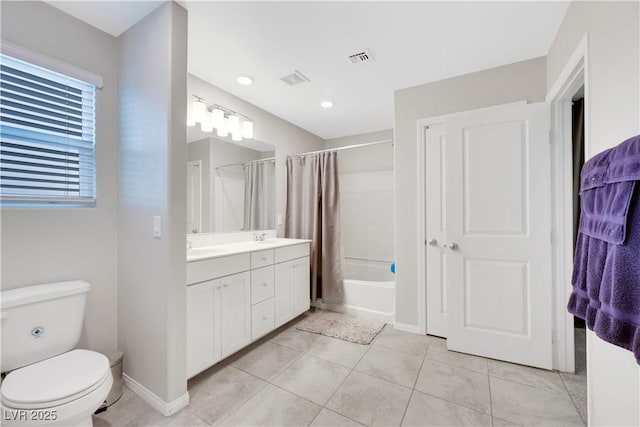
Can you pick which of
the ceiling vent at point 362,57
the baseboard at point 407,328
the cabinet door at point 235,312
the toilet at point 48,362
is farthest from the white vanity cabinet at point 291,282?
the ceiling vent at point 362,57

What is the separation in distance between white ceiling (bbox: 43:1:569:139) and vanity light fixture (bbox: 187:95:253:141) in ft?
0.75

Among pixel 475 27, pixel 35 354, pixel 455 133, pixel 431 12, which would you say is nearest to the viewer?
pixel 35 354

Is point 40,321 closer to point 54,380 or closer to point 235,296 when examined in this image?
point 54,380

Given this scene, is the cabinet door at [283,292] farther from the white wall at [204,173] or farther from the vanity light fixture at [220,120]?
the vanity light fixture at [220,120]

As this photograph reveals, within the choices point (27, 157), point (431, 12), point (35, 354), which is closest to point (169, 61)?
point (27, 157)

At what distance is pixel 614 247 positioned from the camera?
0.87m

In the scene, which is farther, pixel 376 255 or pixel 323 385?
pixel 376 255

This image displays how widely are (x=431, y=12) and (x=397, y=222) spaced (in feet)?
5.47

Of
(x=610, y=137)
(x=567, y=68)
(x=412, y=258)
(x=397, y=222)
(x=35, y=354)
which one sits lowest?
(x=35, y=354)

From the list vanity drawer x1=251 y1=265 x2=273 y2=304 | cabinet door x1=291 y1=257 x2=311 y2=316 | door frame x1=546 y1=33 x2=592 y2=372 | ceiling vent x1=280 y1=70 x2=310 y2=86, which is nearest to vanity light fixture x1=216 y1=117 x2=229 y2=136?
ceiling vent x1=280 y1=70 x2=310 y2=86

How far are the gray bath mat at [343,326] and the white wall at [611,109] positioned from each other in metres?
1.51

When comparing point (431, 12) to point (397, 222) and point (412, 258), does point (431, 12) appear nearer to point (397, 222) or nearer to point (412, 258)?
point (397, 222)

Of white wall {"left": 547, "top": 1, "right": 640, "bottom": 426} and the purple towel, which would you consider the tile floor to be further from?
the purple towel

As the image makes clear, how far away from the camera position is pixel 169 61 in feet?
4.97
